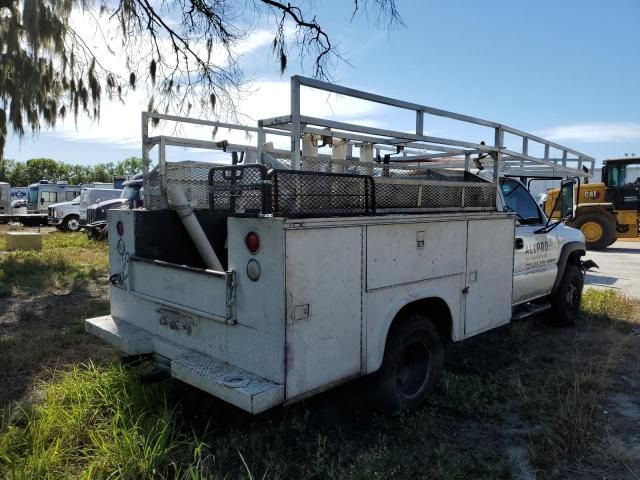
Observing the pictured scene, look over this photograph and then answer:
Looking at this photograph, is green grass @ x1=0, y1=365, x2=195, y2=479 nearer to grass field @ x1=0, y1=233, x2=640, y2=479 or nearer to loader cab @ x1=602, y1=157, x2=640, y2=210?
grass field @ x1=0, y1=233, x2=640, y2=479

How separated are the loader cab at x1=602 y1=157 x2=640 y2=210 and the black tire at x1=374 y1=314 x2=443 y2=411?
1473cm

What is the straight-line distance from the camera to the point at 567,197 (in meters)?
5.54

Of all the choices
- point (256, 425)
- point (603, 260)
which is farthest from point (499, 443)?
point (603, 260)

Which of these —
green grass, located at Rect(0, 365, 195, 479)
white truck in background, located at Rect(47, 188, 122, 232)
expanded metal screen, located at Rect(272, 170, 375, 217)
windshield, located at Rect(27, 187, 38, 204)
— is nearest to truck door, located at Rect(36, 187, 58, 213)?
windshield, located at Rect(27, 187, 38, 204)

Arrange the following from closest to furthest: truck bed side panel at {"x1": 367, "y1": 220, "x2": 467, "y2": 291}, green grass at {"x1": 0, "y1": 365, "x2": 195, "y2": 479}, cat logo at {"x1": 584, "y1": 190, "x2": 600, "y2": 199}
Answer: green grass at {"x1": 0, "y1": 365, "x2": 195, "y2": 479} < truck bed side panel at {"x1": 367, "y1": 220, "x2": 467, "y2": 291} < cat logo at {"x1": 584, "y1": 190, "x2": 600, "y2": 199}

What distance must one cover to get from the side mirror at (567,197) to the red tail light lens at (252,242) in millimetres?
3828

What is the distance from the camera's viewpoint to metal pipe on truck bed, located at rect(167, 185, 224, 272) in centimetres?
391

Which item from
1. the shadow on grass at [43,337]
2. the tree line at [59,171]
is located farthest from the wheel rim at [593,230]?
the tree line at [59,171]

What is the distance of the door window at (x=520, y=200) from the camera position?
5.80 meters

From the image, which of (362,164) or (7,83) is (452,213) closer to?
(362,164)

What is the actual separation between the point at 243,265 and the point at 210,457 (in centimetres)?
117

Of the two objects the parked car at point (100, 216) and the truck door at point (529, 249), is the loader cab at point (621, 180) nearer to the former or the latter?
the truck door at point (529, 249)

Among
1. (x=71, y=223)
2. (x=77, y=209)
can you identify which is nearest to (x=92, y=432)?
(x=71, y=223)

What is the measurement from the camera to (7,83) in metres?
9.69
